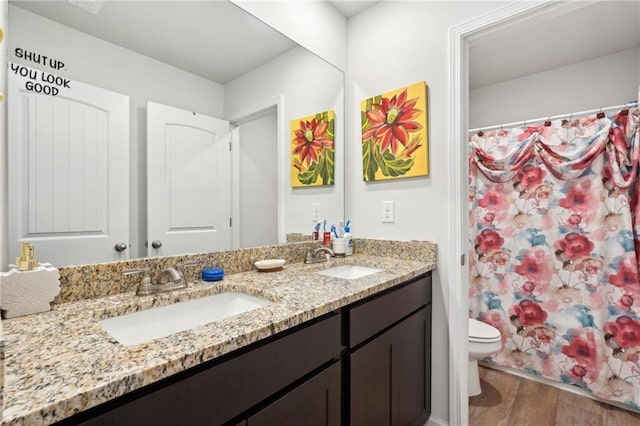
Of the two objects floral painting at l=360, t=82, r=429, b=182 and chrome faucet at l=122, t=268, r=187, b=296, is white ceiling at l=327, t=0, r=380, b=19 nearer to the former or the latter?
floral painting at l=360, t=82, r=429, b=182

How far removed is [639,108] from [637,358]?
4.94 ft

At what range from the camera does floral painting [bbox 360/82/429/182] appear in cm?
165

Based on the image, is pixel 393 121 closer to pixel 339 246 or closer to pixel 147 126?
pixel 339 246

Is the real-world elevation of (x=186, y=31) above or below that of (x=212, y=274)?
above

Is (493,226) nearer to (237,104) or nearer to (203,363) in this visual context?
(237,104)

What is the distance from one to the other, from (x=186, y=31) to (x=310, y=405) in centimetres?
142

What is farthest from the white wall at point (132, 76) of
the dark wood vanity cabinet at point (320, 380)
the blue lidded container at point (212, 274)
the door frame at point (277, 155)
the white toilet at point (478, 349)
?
the white toilet at point (478, 349)


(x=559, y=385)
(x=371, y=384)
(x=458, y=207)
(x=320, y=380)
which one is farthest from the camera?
(x=559, y=385)

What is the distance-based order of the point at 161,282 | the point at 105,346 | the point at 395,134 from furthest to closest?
1. the point at 395,134
2. the point at 161,282
3. the point at 105,346

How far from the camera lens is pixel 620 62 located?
228 cm

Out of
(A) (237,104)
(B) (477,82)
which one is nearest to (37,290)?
(A) (237,104)

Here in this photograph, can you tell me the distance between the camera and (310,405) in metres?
0.92

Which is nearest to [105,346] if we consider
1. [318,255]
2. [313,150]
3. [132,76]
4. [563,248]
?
[132,76]

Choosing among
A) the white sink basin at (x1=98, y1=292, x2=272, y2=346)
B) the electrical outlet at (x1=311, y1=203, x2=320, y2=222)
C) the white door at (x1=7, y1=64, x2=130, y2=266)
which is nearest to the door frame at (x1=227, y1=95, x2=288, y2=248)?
the electrical outlet at (x1=311, y1=203, x2=320, y2=222)
